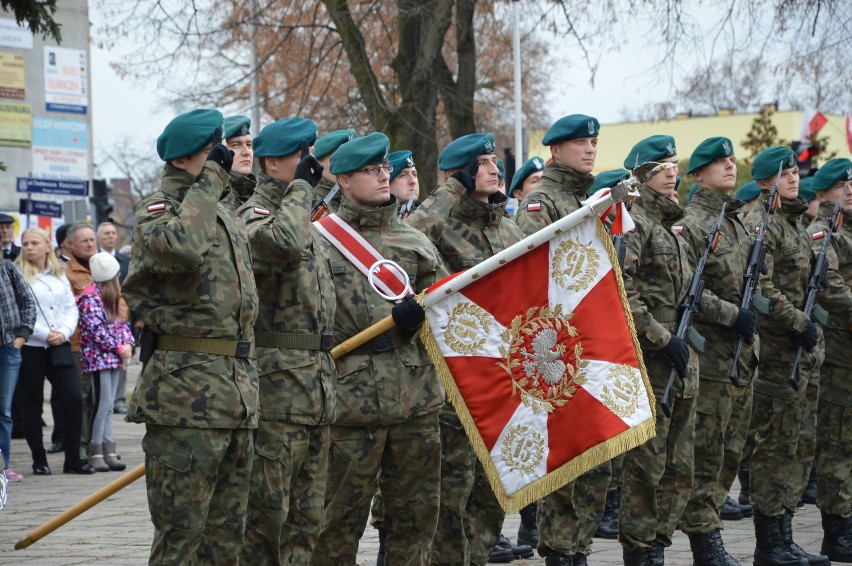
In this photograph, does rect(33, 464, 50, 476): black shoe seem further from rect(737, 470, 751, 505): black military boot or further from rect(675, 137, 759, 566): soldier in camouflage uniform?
rect(675, 137, 759, 566): soldier in camouflage uniform

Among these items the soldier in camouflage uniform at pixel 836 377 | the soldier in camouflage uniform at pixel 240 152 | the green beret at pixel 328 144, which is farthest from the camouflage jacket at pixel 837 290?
the soldier in camouflage uniform at pixel 240 152

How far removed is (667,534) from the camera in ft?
25.0

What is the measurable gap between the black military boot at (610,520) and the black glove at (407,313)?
328 centimetres

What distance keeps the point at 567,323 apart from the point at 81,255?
24.1 feet

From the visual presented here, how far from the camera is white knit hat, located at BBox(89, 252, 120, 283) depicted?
499 inches

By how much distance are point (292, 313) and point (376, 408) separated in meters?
0.64

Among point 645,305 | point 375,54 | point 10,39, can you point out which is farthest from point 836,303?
point 10,39

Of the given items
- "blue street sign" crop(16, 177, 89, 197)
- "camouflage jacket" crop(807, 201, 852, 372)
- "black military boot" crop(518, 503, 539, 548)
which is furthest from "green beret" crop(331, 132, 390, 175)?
"blue street sign" crop(16, 177, 89, 197)

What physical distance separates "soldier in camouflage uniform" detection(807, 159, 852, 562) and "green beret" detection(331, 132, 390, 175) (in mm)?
4143

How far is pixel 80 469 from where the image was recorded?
12.2 metres

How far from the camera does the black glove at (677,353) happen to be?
725 centimetres

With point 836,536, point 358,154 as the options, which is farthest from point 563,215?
point 836,536

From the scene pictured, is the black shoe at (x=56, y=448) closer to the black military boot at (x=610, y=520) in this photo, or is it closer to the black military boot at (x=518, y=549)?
the black military boot at (x=610, y=520)

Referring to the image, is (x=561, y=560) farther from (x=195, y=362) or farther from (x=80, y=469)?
(x=80, y=469)
